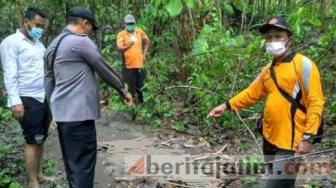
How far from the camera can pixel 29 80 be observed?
5.06 metres

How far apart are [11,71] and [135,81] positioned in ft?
16.4

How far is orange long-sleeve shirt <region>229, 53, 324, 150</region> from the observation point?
3512 millimetres

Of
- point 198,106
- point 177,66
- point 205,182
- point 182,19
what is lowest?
point 205,182

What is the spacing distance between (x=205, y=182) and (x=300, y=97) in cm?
227

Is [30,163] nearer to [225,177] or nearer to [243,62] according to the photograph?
[225,177]

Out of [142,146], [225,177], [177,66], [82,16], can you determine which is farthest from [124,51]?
[82,16]

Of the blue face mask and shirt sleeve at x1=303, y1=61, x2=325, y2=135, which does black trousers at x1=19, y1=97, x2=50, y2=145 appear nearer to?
the blue face mask

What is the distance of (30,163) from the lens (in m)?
5.20

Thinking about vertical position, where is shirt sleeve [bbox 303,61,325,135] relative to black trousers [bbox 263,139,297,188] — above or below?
above

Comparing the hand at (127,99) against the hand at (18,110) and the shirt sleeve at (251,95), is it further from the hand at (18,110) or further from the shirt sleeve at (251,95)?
the hand at (18,110)

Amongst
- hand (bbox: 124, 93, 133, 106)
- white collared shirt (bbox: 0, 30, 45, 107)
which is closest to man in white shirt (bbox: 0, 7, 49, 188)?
white collared shirt (bbox: 0, 30, 45, 107)

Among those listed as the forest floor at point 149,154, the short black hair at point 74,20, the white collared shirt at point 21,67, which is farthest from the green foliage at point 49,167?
the short black hair at point 74,20

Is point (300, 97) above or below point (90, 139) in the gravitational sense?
above

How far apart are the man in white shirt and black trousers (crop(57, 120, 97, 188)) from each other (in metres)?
0.77
